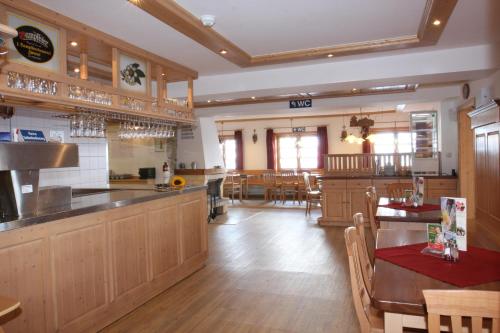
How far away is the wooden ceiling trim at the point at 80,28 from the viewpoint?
2879 millimetres

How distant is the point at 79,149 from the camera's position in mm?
5352

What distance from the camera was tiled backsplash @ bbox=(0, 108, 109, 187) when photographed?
463 centimetres

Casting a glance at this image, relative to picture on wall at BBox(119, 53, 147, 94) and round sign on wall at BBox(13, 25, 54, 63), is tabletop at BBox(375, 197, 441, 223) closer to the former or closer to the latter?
picture on wall at BBox(119, 53, 147, 94)

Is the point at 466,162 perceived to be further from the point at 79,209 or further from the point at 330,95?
the point at 79,209

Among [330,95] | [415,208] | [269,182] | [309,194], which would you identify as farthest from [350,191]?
[269,182]

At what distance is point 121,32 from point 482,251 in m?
3.58

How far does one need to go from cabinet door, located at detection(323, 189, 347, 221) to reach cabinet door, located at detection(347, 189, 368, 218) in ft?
0.36

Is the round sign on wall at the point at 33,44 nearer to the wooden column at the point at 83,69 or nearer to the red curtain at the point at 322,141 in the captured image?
the wooden column at the point at 83,69

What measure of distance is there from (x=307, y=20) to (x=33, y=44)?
2359 millimetres

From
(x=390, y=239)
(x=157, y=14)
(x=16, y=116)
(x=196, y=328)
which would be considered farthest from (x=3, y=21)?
(x=390, y=239)

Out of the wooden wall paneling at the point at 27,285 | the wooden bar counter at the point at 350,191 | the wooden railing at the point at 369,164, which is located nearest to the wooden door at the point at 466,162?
the wooden bar counter at the point at 350,191

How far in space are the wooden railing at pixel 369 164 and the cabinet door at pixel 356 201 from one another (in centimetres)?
51

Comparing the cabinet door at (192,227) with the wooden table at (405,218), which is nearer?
the wooden table at (405,218)

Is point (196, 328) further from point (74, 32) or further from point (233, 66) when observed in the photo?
point (233, 66)
